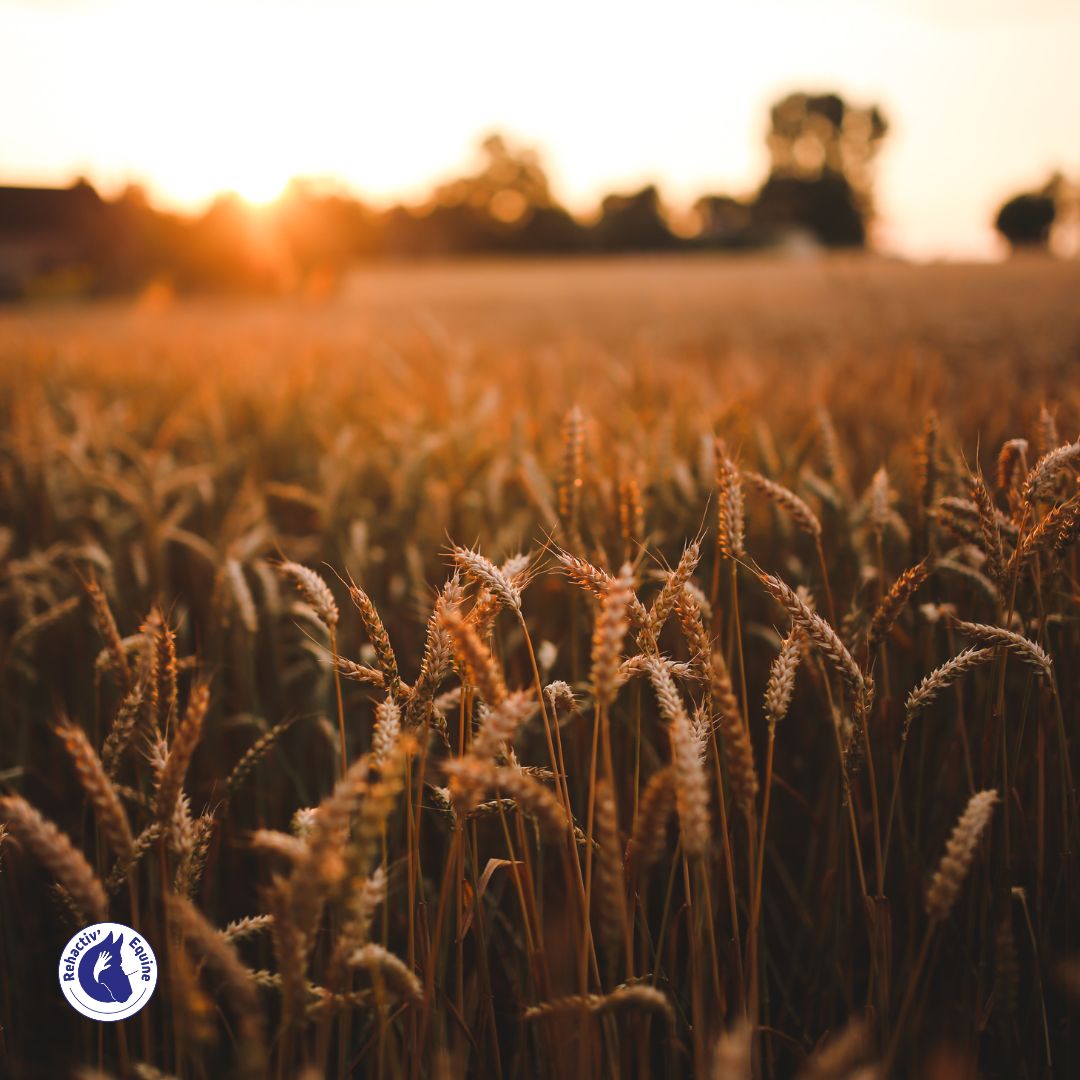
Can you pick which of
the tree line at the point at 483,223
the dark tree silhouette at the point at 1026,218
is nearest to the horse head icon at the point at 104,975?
the tree line at the point at 483,223

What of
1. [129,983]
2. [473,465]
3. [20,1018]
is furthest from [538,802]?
[473,465]

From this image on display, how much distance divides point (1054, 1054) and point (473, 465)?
71.2 inches

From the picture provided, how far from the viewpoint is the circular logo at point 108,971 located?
0.95 metres

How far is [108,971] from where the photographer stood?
98 cm

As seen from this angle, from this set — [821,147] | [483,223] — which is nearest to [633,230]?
[483,223]

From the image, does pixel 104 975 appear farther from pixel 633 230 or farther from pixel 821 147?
pixel 821 147

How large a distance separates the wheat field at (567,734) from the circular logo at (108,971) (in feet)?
0.13

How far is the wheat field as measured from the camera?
734 millimetres

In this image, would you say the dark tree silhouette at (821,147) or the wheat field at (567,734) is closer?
the wheat field at (567,734)

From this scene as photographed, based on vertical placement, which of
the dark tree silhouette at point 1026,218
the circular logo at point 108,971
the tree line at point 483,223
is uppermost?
the tree line at point 483,223

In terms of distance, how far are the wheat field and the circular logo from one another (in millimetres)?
38

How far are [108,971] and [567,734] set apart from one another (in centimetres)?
79

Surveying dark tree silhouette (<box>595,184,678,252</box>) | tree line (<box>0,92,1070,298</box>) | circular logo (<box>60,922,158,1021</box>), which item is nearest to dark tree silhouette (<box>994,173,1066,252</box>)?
tree line (<box>0,92,1070,298</box>)

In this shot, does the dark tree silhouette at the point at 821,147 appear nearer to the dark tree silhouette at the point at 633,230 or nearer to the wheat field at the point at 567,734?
the dark tree silhouette at the point at 633,230
